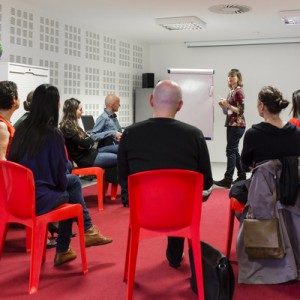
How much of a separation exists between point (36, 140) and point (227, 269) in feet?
4.48

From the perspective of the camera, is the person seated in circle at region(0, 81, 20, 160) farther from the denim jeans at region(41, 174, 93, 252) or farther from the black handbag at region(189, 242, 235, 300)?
the black handbag at region(189, 242, 235, 300)

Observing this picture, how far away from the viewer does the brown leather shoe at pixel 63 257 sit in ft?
10.0

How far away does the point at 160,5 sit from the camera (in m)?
5.65

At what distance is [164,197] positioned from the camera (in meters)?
2.31

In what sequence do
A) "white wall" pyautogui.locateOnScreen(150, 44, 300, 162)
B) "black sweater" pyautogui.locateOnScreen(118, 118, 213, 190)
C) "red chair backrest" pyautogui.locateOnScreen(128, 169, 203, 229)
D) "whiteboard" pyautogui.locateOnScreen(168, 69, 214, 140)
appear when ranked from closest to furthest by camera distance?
1. "red chair backrest" pyautogui.locateOnScreen(128, 169, 203, 229)
2. "black sweater" pyautogui.locateOnScreen(118, 118, 213, 190)
3. "whiteboard" pyautogui.locateOnScreen(168, 69, 214, 140)
4. "white wall" pyautogui.locateOnScreen(150, 44, 300, 162)

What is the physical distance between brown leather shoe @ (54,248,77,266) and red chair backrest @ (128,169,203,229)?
964mm

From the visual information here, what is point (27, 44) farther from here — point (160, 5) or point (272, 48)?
point (272, 48)

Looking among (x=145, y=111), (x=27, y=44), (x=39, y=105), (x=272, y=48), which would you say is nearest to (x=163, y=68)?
(x=145, y=111)

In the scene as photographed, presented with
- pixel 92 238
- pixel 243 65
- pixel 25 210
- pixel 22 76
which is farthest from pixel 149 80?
pixel 25 210

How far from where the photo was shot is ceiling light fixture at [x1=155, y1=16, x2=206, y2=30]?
252 inches

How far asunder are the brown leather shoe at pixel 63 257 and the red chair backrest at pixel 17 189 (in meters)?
0.53

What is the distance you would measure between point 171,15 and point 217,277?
470cm

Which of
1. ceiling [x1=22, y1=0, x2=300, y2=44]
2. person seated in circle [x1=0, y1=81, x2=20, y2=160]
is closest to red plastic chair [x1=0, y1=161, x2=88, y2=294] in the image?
person seated in circle [x1=0, y1=81, x2=20, y2=160]

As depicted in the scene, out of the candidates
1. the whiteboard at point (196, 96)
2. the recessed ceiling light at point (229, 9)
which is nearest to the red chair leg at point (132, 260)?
the recessed ceiling light at point (229, 9)
